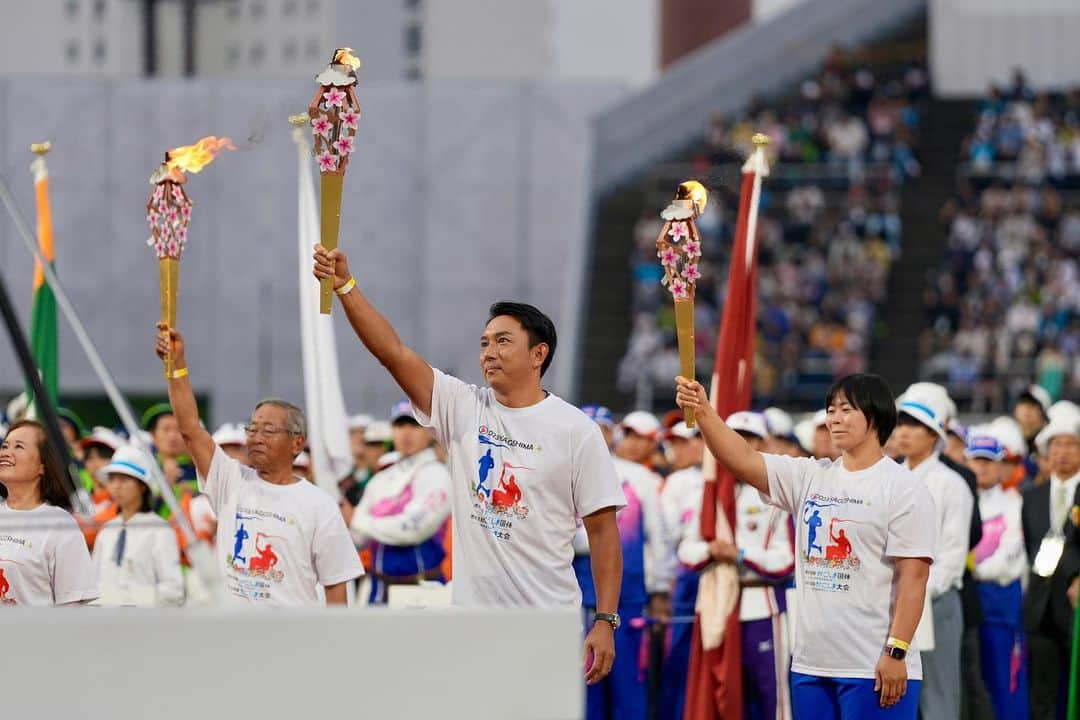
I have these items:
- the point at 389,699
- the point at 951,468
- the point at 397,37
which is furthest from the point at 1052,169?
the point at 397,37

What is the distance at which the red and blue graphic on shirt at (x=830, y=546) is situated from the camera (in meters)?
6.66

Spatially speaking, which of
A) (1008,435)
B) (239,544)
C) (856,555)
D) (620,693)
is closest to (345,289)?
(239,544)

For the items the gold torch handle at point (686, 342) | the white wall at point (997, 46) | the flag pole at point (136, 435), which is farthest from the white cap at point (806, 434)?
the white wall at point (997, 46)

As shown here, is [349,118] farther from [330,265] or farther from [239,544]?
[239,544]

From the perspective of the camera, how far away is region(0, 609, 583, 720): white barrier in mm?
4586

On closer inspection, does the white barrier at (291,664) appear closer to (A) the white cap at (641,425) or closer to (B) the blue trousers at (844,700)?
(B) the blue trousers at (844,700)

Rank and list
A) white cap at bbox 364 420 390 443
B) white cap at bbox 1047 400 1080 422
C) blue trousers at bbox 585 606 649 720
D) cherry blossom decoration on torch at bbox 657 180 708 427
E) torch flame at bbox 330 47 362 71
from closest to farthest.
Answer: torch flame at bbox 330 47 362 71
cherry blossom decoration on torch at bbox 657 180 708 427
blue trousers at bbox 585 606 649 720
white cap at bbox 1047 400 1080 422
white cap at bbox 364 420 390 443

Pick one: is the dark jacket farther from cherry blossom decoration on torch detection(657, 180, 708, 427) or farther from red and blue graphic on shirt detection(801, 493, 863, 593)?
cherry blossom decoration on torch detection(657, 180, 708, 427)

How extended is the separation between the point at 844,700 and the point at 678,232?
168 cm

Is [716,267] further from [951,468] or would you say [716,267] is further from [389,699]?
[389,699]

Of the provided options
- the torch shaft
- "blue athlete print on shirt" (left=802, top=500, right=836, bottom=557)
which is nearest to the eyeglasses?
the torch shaft

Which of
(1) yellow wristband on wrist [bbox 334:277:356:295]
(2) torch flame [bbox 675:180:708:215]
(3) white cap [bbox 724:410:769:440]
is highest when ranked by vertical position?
(2) torch flame [bbox 675:180:708:215]

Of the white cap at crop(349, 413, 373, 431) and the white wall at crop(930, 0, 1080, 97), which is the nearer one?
the white cap at crop(349, 413, 373, 431)

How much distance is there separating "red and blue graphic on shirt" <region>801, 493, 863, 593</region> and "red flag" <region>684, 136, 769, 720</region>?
6.61ft
